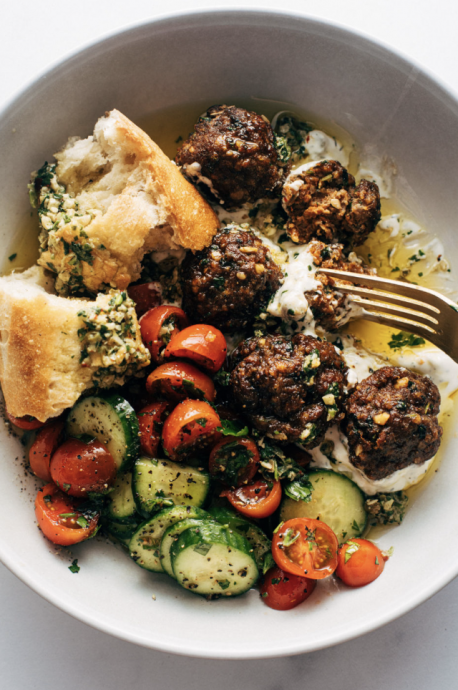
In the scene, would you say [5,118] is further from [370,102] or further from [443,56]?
[443,56]

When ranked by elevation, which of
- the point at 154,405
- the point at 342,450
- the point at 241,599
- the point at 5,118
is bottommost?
the point at 241,599

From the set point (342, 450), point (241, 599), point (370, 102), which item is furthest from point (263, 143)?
point (241, 599)

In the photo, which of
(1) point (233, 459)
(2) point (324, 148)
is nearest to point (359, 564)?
(1) point (233, 459)

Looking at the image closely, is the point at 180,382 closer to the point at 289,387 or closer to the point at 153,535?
the point at 289,387

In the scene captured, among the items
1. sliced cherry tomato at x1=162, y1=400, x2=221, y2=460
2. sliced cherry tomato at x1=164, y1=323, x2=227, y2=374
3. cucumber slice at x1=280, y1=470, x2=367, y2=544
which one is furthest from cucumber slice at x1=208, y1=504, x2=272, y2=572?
sliced cherry tomato at x1=164, y1=323, x2=227, y2=374

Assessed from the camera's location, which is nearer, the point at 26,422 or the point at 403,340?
the point at 26,422

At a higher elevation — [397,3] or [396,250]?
[397,3]
